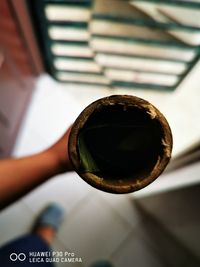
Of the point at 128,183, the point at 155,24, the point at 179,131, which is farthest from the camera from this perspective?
the point at 179,131

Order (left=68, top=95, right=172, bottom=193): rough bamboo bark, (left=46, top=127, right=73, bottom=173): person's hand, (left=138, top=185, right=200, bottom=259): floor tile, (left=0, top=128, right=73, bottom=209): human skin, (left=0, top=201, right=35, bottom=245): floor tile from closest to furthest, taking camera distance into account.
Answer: (left=68, top=95, right=172, bottom=193): rough bamboo bark
(left=46, top=127, right=73, bottom=173): person's hand
(left=0, top=128, right=73, bottom=209): human skin
(left=138, top=185, right=200, bottom=259): floor tile
(left=0, top=201, right=35, bottom=245): floor tile

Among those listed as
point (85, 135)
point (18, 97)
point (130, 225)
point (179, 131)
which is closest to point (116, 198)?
point (130, 225)

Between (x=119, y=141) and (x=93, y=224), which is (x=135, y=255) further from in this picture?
(x=119, y=141)

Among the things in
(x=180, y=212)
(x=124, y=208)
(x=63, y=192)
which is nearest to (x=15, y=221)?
(x=63, y=192)

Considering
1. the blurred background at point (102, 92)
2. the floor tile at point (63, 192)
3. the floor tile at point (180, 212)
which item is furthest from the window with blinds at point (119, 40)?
the floor tile at point (180, 212)

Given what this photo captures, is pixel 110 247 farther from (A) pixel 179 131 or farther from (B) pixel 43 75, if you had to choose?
(B) pixel 43 75

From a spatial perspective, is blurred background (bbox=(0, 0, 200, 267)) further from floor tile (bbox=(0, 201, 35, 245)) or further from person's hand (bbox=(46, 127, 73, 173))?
person's hand (bbox=(46, 127, 73, 173))

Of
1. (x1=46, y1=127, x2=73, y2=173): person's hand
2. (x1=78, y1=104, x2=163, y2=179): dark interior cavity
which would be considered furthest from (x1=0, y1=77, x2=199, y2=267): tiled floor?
(x1=78, y1=104, x2=163, y2=179): dark interior cavity
